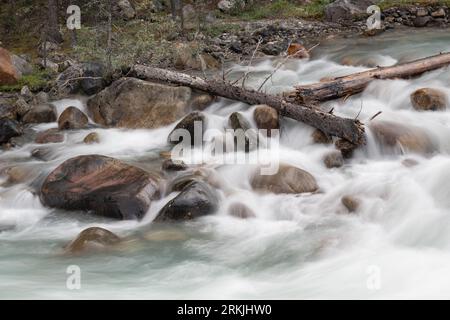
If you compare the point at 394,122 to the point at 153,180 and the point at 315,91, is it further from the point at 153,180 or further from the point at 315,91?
the point at 153,180

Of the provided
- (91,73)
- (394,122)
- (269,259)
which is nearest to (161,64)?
(91,73)

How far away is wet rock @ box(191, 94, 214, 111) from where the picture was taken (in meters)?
12.0

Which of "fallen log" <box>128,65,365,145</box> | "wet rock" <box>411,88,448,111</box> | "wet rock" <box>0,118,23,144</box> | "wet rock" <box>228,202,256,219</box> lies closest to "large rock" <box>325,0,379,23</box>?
"fallen log" <box>128,65,365,145</box>

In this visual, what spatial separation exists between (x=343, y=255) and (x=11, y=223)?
4955 millimetres

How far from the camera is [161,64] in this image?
15695mm

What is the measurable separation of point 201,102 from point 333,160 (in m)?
3.71

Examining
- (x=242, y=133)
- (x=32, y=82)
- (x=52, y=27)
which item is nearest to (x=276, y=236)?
(x=242, y=133)

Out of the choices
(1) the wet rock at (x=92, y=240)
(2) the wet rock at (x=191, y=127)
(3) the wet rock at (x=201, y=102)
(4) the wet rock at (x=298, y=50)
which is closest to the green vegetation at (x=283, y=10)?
(4) the wet rock at (x=298, y=50)

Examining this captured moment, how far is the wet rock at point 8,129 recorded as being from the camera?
11781 millimetres

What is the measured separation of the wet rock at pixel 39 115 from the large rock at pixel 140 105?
3.50 ft

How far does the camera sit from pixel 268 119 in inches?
416

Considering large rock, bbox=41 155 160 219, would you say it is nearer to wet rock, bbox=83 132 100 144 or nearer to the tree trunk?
wet rock, bbox=83 132 100 144

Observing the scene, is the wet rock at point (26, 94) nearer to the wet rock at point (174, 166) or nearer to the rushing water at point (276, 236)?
the rushing water at point (276, 236)

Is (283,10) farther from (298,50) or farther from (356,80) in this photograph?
(356,80)
